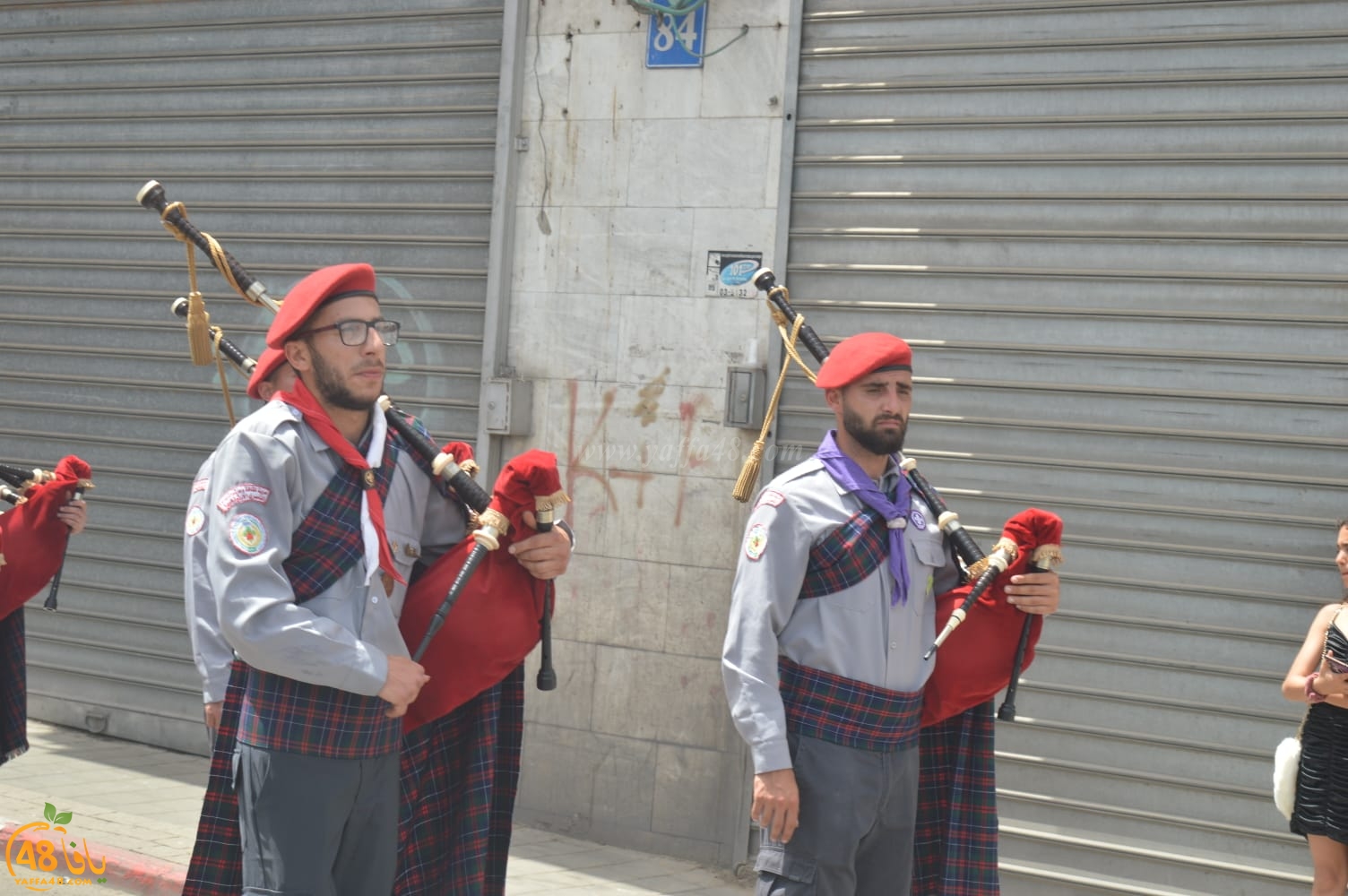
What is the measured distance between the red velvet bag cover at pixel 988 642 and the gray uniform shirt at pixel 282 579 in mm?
1653

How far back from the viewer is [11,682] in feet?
22.1

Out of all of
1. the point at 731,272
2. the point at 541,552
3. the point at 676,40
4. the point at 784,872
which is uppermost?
the point at 676,40

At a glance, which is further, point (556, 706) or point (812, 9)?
point (556, 706)

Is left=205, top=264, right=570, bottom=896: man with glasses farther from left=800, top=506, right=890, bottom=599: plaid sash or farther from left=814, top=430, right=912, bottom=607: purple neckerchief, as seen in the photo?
left=814, top=430, right=912, bottom=607: purple neckerchief

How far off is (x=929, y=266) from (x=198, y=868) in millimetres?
4536

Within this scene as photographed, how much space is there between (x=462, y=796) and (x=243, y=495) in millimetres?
1251

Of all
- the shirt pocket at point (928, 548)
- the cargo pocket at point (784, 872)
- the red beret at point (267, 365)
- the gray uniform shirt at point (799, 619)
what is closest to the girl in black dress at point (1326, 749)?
the shirt pocket at point (928, 548)

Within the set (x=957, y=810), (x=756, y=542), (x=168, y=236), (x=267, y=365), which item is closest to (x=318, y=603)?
(x=267, y=365)

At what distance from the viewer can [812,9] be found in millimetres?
7746

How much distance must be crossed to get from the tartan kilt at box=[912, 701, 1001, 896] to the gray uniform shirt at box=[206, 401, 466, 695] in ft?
6.00

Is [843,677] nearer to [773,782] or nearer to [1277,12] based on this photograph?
[773,782]

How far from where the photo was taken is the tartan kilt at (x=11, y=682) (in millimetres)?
6719

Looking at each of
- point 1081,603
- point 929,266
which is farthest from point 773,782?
point 929,266

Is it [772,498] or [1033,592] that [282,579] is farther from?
[1033,592]
